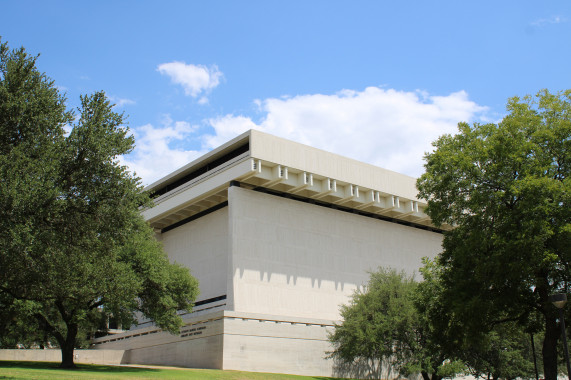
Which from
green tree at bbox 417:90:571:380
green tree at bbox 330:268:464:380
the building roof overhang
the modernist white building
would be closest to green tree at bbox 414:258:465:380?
green tree at bbox 330:268:464:380

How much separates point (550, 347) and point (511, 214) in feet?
17.6

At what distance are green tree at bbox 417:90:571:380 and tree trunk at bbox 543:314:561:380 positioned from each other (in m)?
0.04

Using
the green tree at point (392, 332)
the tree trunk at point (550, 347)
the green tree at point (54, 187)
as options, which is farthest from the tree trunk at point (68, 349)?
the tree trunk at point (550, 347)

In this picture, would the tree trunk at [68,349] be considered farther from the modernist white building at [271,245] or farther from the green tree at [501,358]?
the green tree at [501,358]

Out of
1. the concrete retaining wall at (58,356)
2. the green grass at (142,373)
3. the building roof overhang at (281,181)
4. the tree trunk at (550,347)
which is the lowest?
the green grass at (142,373)

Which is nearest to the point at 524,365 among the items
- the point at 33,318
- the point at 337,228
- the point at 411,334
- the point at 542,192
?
the point at 411,334

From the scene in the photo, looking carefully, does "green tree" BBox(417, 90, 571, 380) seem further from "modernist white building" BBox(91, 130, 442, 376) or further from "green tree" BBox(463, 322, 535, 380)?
"modernist white building" BBox(91, 130, 442, 376)

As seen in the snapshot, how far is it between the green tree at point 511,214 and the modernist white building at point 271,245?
53.6ft

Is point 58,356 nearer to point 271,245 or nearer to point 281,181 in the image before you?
point 271,245

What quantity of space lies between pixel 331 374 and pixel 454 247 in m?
17.7

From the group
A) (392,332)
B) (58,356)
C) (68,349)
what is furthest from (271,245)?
(58,356)

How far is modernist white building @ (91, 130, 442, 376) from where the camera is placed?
37.2m

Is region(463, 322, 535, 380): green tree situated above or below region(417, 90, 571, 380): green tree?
below

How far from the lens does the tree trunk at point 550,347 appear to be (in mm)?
21688
